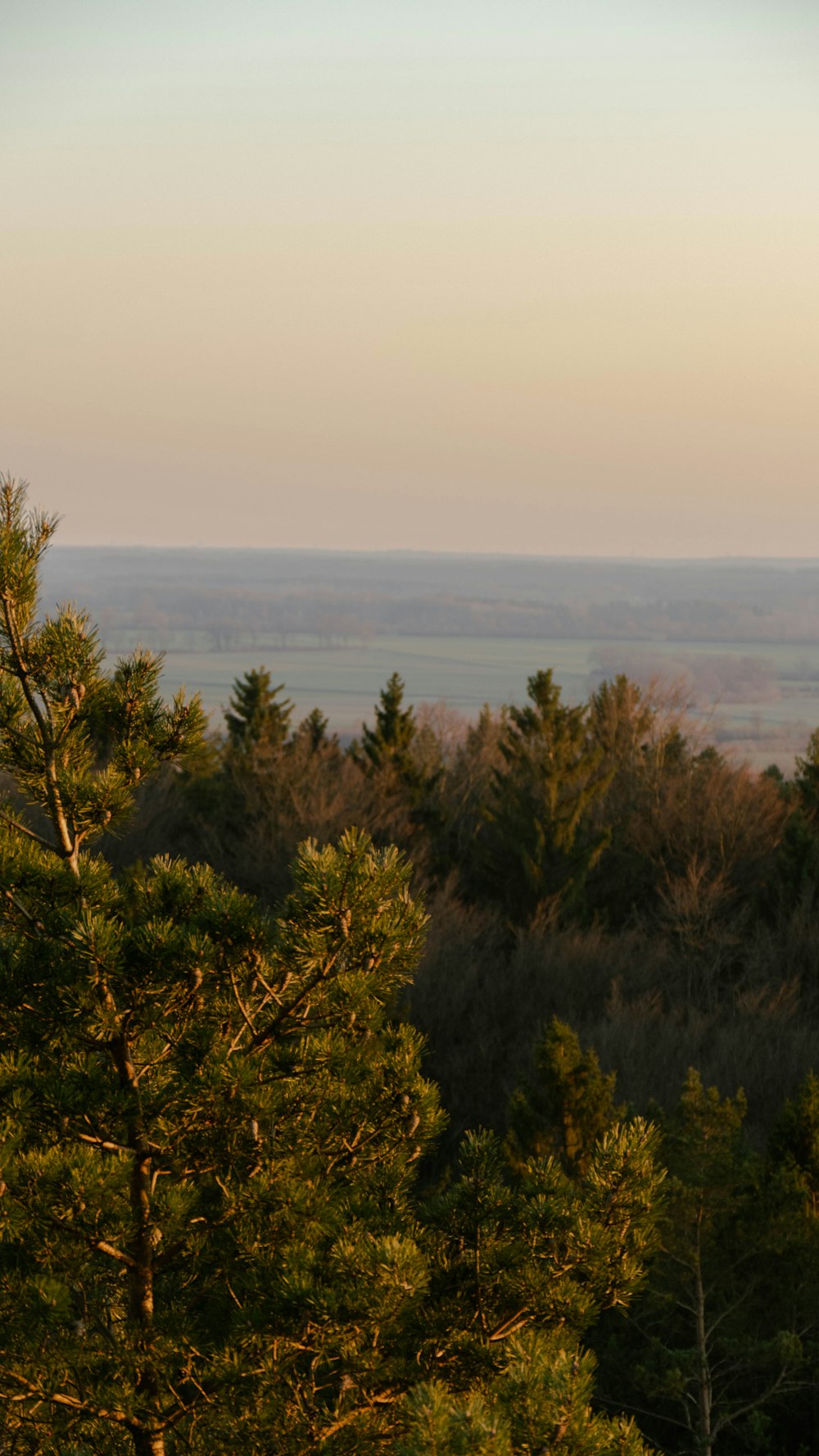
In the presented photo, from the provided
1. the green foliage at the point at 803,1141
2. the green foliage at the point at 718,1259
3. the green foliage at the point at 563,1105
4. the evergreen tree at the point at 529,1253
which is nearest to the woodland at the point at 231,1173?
the evergreen tree at the point at 529,1253

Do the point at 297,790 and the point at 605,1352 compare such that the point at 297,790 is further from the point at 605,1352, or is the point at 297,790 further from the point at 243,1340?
the point at 243,1340

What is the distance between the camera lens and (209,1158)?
6.99m

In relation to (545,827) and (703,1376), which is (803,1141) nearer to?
(703,1376)

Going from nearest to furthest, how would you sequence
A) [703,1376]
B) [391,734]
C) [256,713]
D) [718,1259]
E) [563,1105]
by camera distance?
1. [703,1376]
2. [718,1259]
3. [563,1105]
4. [391,734]
5. [256,713]

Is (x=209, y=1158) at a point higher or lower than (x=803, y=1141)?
higher

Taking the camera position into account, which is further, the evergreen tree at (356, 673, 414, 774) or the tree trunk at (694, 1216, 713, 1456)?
the evergreen tree at (356, 673, 414, 774)

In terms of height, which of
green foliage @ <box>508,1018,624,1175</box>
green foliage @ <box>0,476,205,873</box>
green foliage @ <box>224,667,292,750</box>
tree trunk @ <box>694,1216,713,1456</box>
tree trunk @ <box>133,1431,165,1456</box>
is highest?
green foliage @ <box>0,476,205,873</box>

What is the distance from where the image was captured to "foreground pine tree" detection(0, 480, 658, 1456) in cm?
646

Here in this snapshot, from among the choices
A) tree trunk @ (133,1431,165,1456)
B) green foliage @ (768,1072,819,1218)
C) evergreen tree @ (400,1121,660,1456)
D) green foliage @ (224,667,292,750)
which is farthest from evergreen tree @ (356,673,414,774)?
tree trunk @ (133,1431,165,1456)

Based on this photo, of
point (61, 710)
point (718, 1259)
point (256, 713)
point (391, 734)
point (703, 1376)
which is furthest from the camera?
point (256, 713)

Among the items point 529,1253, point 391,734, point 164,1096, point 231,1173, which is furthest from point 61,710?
point 391,734

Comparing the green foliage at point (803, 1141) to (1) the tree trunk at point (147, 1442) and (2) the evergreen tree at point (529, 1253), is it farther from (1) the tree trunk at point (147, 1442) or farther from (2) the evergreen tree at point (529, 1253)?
(1) the tree trunk at point (147, 1442)

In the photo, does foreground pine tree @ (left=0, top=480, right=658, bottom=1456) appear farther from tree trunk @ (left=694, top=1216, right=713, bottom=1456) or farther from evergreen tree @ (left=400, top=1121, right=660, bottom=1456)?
tree trunk @ (left=694, top=1216, right=713, bottom=1456)

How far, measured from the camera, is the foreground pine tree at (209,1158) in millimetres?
6465
